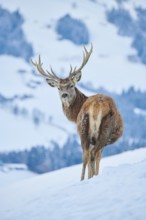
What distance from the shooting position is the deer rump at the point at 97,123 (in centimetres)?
1034

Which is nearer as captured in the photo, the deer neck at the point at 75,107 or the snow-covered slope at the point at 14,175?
the deer neck at the point at 75,107

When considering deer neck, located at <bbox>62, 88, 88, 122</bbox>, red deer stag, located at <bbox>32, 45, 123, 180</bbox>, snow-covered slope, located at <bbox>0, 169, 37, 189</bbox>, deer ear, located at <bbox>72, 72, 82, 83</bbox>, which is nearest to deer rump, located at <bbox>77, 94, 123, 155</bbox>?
red deer stag, located at <bbox>32, 45, 123, 180</bbox>

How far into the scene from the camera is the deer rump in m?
10.3

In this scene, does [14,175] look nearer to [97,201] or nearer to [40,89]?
[40,89]

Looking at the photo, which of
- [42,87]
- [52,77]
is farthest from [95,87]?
[52,77]

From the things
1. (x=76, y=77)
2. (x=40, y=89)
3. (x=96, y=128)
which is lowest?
(x=40, y=89)

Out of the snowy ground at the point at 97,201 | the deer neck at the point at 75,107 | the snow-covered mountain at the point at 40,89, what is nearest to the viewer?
the snowy ground at the point at 97,201

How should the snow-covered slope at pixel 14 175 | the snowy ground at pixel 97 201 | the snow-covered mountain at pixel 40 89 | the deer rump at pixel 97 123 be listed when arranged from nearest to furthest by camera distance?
the snowy ground at pixel 97 201
the deer rump at pixel 97 123
the snow-covered slope at pixel 14 175
the snow-covered mountain at pixel 40 89

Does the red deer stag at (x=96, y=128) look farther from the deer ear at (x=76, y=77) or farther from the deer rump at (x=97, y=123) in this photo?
the deer ear at (x=76, y=77)

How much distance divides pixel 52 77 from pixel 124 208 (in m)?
6.52

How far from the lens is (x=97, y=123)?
10.3 meters

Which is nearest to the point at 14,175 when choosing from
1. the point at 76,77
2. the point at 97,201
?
the point at 76,77

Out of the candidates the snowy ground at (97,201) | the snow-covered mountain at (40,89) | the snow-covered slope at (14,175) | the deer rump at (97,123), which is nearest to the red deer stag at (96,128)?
the deer rump at (97,123)

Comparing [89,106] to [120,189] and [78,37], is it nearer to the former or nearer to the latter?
[120,189]
